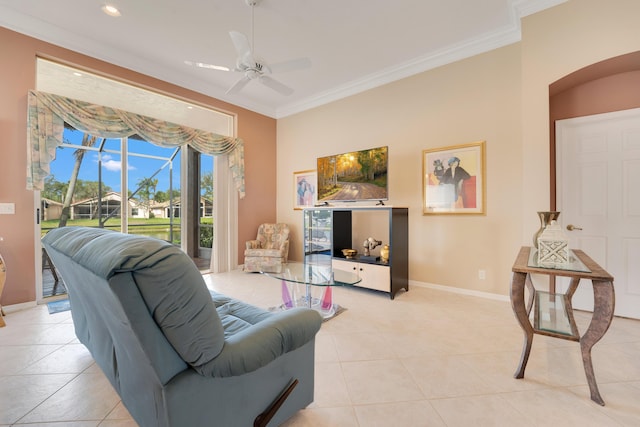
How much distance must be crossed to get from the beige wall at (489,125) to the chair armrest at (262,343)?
96.0 inches

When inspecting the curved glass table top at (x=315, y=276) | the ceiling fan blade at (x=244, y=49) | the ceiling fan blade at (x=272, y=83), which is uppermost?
the ceiling fan blade at (x=244, y=49)

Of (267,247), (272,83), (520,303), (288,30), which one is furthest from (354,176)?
(520,303)

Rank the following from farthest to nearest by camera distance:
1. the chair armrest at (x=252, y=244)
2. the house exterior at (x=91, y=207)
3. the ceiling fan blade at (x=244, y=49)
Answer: the chair armrest at (x=252, y=244)
the house exterior at (x=91, y=207)
the ceiling fan blade at (x=244, y=49)

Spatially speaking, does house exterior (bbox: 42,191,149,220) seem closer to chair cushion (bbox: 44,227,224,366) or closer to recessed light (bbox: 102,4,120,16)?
recessed light (bbox: 102,4,120,16)

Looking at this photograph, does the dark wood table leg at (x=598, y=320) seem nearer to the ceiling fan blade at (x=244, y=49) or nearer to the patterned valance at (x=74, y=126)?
the ceiling fan blade at (x=244, y=49)

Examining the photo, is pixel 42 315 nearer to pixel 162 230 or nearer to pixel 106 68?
pixel 162 230

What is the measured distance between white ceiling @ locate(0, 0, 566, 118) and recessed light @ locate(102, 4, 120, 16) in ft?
0.14

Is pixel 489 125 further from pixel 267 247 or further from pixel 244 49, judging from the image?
pixel 267 247

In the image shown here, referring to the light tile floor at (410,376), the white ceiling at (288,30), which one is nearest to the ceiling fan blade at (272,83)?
the white ceiling at (288,30)

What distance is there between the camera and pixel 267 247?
15.9 ft

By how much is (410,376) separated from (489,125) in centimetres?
288

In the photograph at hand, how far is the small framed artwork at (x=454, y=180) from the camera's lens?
3193 millimetres

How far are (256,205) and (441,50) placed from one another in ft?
12.2

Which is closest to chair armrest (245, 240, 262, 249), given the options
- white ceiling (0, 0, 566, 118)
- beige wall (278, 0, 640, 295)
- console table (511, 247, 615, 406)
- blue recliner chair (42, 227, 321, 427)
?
beige wall (278, 0, 640, 295)
